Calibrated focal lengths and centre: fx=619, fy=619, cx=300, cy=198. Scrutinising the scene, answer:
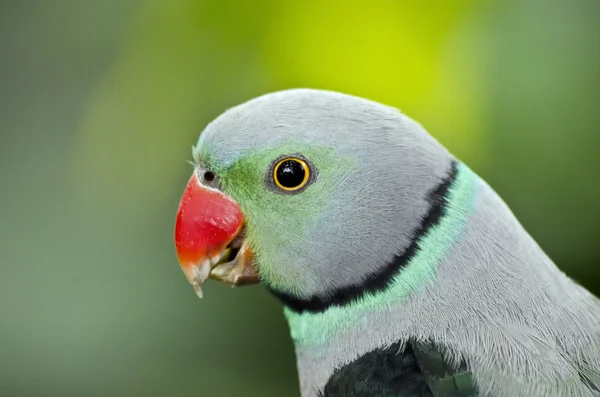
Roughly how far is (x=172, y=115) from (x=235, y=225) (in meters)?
1.36

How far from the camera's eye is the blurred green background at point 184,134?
193cm

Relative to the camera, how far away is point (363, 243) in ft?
3.18

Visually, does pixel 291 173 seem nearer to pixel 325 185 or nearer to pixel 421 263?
pixel 325 185

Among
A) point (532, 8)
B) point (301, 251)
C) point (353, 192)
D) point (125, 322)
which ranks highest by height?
point (532, 8)

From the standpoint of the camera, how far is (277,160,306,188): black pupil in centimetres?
97

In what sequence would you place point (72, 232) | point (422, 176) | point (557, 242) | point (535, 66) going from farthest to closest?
point (72, 232) < point (557, 242) < point (535, 66) < point (422, 176)

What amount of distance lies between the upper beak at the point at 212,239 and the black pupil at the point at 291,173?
10cm

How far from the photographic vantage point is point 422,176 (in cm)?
97

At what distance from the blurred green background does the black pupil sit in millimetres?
1011

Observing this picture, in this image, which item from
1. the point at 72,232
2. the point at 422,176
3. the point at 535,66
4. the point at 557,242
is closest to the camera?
the point at 422,176

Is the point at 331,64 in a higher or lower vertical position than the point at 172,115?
higher

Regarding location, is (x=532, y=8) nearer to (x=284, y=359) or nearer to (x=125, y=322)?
(x=284, y=359)

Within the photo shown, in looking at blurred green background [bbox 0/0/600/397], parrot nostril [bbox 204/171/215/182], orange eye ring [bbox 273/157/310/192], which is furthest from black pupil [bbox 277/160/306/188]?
blurred green background [bbox 0/0/600/397]

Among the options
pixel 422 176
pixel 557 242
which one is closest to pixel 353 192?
pixel 422 176
